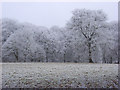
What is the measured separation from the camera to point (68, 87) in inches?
196

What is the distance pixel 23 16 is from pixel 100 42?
40.1ft

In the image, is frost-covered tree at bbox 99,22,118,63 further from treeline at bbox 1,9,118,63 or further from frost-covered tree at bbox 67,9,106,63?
frost-covered tree at bbox 67,9,106,63

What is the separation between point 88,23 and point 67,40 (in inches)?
180

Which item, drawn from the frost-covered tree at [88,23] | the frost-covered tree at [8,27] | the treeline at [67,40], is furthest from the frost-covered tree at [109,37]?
the frost-covered tree at [8,27]

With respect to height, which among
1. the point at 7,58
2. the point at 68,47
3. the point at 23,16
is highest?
the point at 23,16

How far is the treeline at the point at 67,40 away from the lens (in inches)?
698

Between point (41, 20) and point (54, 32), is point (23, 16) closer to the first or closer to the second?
point (41, 20)

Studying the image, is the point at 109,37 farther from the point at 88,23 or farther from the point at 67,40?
the point at 67,40

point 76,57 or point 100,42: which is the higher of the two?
point 100,42

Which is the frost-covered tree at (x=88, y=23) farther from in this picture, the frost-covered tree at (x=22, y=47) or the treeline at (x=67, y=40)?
the frost-covered tree at (x=22, y=47)

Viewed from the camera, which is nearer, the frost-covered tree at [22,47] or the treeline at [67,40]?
the treeline at [67,40]

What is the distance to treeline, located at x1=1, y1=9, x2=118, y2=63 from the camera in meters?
17.7

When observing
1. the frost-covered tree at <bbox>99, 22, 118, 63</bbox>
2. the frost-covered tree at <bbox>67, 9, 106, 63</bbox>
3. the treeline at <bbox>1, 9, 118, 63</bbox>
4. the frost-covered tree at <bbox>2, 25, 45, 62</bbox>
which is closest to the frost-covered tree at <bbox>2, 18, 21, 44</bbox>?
the treeline at <bbox>1, 9, 118, 63</bbox>

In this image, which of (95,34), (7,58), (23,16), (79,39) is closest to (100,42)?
(95,34)
